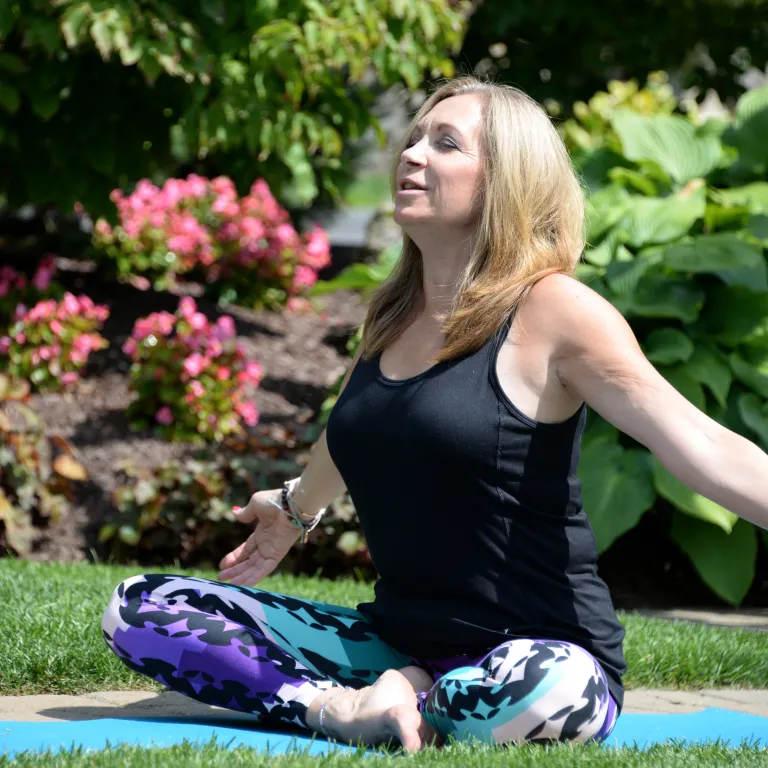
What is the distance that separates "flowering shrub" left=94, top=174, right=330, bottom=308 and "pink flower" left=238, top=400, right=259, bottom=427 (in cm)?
229

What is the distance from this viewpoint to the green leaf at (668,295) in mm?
5070

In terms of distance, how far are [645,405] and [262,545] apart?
1124 millimetres

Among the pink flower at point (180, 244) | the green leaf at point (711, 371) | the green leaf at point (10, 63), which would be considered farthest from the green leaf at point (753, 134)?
the pink flower at point (180, 244)

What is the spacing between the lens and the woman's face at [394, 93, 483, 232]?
2588 millimetres

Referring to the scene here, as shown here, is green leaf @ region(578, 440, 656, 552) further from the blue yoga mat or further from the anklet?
the anklet

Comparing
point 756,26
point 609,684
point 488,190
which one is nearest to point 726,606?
point 609,684

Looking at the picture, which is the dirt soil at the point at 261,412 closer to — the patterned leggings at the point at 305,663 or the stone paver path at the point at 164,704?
the stone paver path at the point at 164,704

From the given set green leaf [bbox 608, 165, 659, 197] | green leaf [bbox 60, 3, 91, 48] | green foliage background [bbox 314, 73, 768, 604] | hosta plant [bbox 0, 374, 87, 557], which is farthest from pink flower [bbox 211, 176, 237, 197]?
green leaf [bbox 60, 3, 91, 48]

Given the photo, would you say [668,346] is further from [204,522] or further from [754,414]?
[204,522]

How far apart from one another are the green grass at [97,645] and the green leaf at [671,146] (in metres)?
2.69

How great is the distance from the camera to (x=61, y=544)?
18.0ft

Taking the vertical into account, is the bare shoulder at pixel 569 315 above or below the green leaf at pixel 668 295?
above

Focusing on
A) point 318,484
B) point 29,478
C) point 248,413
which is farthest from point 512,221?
point 248,413

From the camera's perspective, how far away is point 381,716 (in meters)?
2.35
